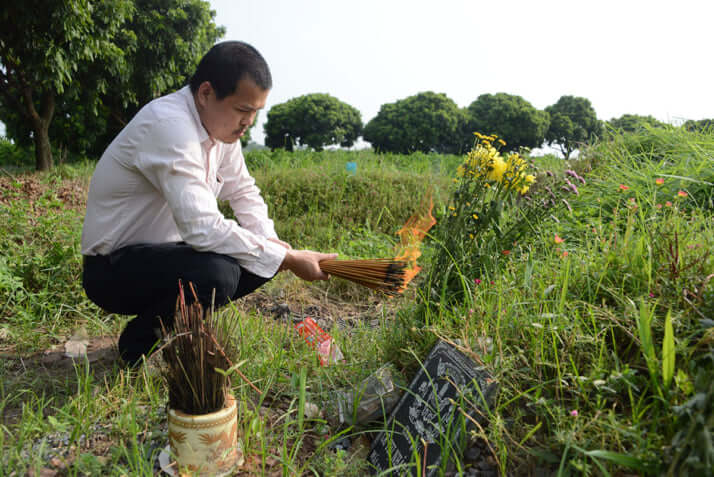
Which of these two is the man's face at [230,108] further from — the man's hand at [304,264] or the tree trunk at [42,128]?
the tree trunk at [42,128]

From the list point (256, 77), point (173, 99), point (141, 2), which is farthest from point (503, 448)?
point (141, 2)

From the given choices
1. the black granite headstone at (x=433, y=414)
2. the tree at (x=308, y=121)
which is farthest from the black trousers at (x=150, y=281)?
the tree at (x=308, y=121)

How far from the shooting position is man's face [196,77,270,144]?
73.5 inches

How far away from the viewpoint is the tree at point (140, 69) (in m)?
10.7

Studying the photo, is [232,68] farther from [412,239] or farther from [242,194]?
[412,239]

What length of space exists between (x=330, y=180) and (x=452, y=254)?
144 inches

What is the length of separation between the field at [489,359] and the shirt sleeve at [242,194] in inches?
19.8

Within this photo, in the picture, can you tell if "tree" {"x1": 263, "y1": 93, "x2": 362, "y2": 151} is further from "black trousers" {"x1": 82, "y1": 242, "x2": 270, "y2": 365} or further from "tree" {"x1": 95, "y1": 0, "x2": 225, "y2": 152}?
"black trousers" {"x1": 82, "y1": 242, "x2": 270, "y2": 365}

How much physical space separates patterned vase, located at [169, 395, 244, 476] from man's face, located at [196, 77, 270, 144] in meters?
1.10

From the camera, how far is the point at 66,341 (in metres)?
2.51

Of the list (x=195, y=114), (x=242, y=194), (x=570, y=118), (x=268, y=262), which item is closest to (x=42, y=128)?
(x=242, y=194)

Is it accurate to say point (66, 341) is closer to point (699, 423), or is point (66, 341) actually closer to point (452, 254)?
point (452, 254)

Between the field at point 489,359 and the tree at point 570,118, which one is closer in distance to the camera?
the field at point 489,359

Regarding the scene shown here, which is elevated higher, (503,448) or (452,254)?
(452,254)
